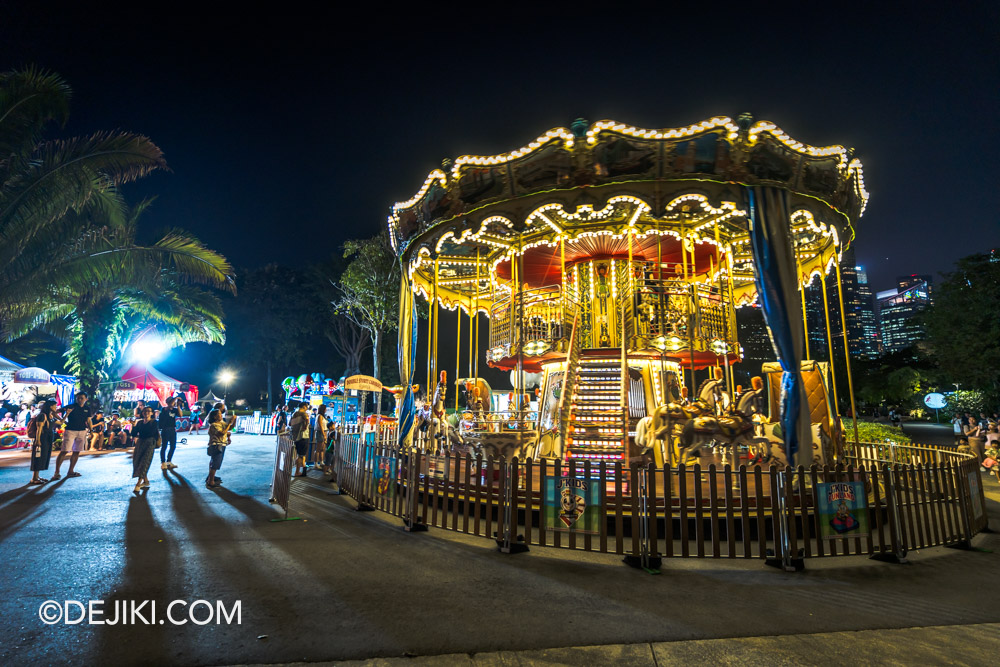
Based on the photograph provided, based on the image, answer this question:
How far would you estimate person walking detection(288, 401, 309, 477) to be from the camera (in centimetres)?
1082

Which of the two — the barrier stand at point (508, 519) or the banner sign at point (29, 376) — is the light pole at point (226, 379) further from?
the barrier stand at point (508, 519)

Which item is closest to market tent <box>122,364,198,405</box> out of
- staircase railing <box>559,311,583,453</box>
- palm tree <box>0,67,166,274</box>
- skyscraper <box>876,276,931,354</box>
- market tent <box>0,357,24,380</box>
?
market tent <box>0,357,24,380</box>

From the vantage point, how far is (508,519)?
5.61 m

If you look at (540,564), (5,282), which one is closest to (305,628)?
(540,564)

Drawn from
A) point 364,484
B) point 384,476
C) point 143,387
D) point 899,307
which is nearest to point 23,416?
point 143,387

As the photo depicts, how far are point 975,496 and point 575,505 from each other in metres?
5.63

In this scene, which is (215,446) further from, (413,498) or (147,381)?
(147,381)

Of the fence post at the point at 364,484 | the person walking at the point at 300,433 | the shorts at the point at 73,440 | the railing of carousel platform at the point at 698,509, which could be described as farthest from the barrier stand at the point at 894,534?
the shorts at the point at 73,440

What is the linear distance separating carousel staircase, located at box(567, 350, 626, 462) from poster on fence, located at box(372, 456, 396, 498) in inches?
130

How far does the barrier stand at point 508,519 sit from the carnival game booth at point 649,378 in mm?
26

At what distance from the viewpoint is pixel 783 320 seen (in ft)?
22.9

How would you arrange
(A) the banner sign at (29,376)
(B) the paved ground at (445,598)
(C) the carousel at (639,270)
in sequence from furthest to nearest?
(A) the banner sign at (29,376), (C) the carousel at (639,270), (B) the paved ground at (445,598)

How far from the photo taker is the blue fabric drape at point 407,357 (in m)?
10.2

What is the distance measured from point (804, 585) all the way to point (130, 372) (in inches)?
1277
